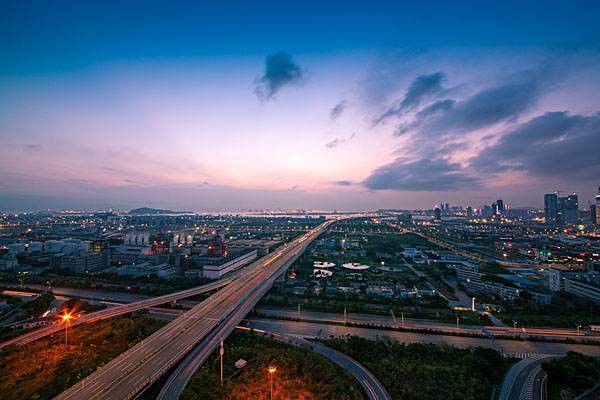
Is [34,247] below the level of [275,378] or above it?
above

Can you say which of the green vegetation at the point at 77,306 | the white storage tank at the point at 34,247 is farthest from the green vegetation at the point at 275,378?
the white storage tank at the point at 34,247

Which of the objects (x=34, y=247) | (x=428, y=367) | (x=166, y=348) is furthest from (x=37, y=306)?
(x=34, y=247)

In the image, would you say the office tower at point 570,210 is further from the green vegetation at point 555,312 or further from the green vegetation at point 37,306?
the green vegetation at point 37,306

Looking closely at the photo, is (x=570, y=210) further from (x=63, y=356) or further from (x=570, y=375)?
(x=63, y=356)

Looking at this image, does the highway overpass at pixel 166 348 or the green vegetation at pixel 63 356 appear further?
the green vegetation at pixel 63 356

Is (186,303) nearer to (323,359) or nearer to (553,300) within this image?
(323,359)

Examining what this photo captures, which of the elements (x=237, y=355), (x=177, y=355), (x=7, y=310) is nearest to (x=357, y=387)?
(x=237, y=355)

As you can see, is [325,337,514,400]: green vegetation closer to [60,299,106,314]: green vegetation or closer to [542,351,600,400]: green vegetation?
[542,351,600,400]: green vegetation
